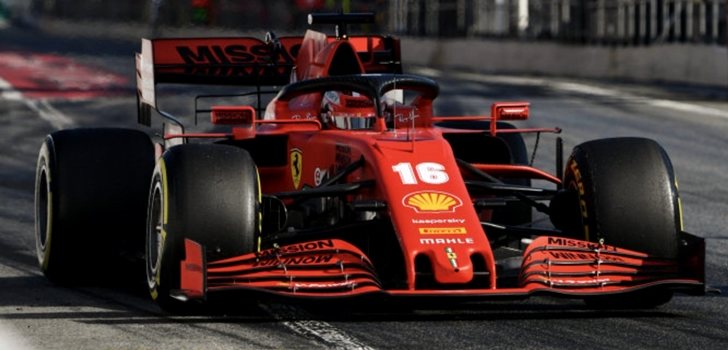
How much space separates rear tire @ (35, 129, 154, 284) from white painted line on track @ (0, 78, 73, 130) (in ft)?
39.1

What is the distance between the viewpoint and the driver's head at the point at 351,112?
9.96 m

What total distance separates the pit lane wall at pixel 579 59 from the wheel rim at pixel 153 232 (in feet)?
65.5

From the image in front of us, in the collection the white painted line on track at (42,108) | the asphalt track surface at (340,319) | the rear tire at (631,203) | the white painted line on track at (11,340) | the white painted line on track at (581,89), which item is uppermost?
the rear tire at (631,203)

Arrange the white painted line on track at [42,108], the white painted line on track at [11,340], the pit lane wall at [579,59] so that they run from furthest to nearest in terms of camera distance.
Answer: the pit lane wall at [579,59] → the white painted line on track at [42,108] → the white painted line on track at [11,340]

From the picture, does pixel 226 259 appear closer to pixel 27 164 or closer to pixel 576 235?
pixel 576 235

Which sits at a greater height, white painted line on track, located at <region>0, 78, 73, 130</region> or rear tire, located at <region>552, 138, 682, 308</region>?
rear tire, located at <region>552, 138, 682, 308</region>

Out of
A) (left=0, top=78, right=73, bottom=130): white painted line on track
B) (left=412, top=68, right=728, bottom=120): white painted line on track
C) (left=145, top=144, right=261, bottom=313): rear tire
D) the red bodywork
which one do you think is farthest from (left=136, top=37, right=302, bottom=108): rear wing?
(left=412, top=68, right=728, bottom=120): white painted line on track

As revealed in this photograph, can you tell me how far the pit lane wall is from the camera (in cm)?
2877

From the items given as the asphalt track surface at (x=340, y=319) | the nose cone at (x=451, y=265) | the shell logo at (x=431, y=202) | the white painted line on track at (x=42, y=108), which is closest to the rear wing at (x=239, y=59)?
the asphalt track surface at (x=340, y=319)

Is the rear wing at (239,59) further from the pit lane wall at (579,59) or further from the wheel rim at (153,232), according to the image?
the pit lane wall at (579,59)

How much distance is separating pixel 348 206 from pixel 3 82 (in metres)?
22.3

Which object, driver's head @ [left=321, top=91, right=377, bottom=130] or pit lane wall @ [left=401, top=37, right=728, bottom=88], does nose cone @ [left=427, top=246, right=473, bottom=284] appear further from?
pit lane wall @ [left=401, top=37, right=728, bottom=88]

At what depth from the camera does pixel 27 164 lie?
1758cm

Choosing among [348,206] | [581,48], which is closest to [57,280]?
[348,206]
